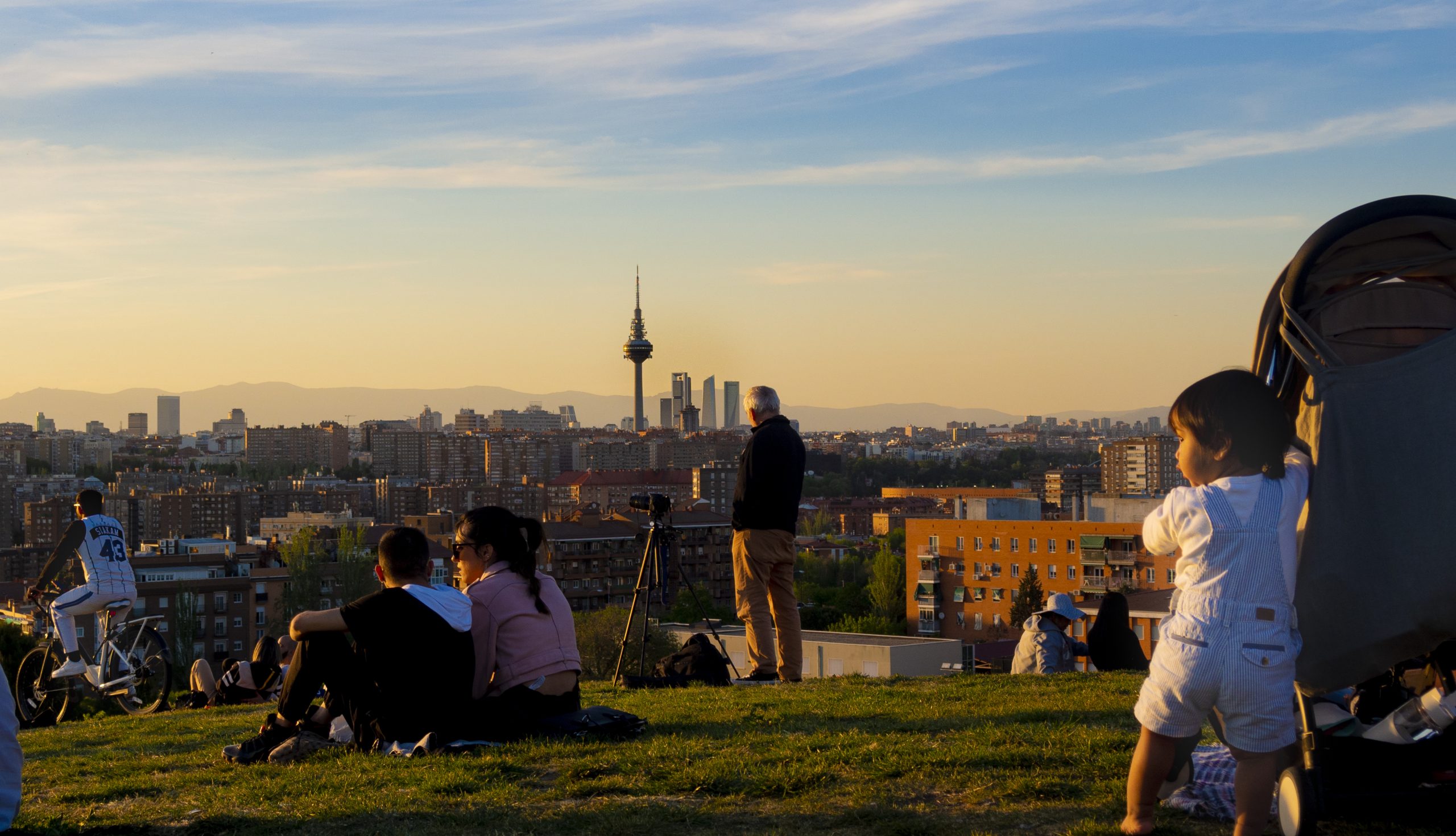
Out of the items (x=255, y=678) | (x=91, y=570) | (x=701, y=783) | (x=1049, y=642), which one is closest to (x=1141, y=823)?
(x=701, y=783)

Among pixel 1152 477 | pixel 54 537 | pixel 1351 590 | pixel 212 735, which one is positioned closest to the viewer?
pixel 1351 590

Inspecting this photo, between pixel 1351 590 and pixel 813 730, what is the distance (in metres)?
2.92

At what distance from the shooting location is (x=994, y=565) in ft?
222

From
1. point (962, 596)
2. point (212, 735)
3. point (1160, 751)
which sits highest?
point (1160, 751)

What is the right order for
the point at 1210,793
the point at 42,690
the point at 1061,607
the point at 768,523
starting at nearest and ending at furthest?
1. the point at 1210,793
2. the point at 768,523
3. the point at 1061,607
4. the point at 42,690

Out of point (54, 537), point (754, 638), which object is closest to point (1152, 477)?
point (54, 537)

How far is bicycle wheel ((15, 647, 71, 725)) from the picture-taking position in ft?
34.6

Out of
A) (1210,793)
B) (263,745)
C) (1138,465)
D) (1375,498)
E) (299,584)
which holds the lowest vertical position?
(299,584)

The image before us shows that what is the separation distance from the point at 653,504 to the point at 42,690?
535 centimetres

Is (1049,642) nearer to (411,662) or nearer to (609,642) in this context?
(411,662)

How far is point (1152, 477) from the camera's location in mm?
157375

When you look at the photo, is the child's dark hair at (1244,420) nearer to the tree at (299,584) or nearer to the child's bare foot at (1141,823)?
the child's bare foot at (1141,823)

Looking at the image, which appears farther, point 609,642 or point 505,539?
point 609,642

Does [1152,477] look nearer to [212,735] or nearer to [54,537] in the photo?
[54,537]
